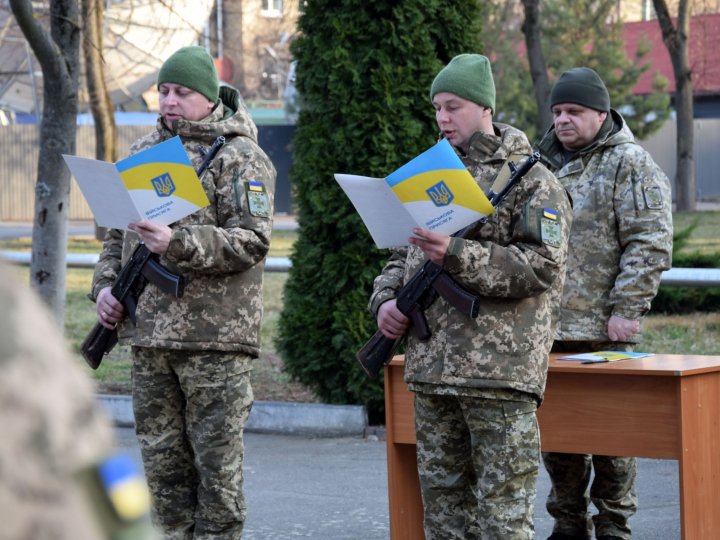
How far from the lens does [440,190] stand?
3.82 meters

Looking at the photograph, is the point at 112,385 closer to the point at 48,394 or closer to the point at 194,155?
the point at 194,155

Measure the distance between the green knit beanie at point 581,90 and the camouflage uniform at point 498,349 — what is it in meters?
1.15

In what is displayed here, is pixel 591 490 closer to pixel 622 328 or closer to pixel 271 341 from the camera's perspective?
pixel 622 328

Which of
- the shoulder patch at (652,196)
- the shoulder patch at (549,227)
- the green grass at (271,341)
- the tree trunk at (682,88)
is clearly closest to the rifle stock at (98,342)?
the shoulder patch at (549,227)

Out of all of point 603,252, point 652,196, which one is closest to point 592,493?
point 603,252

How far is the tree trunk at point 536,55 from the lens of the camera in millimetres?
19891

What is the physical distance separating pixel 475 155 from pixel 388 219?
0.38m

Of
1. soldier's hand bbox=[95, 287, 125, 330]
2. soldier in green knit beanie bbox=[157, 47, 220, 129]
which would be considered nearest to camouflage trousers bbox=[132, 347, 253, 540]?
soldier's hand bbox=[95, 287, 125, 330]

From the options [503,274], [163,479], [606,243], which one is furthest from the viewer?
[606,243]

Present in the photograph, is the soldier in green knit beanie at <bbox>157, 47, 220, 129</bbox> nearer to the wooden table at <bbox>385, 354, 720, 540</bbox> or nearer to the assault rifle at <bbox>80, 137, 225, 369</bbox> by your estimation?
the assault rifle at <bbox>80, 137, 225, 369</bbox>

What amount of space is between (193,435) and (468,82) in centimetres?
166

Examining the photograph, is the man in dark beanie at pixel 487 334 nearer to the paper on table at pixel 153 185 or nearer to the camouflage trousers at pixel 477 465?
the camouflage trousers at pixel 477 465

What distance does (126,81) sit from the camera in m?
28.3

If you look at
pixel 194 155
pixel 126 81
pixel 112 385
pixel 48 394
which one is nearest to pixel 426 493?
pixel 194 155
